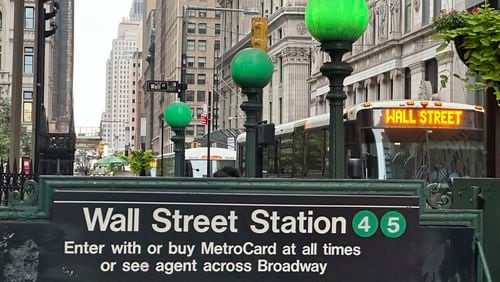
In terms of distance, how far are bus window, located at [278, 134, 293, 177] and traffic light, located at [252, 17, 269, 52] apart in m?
7.06

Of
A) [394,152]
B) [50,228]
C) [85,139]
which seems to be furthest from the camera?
[85,139]

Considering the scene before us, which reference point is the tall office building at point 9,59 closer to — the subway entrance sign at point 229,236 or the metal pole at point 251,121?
the metal pole at point 251,121

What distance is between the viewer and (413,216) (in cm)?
474

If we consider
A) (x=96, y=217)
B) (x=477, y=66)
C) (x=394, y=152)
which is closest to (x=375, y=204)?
(x=96, y=217)

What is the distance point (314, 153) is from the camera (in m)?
18.8

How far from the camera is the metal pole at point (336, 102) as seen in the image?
22.0 ft

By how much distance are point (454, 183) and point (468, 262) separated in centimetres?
76

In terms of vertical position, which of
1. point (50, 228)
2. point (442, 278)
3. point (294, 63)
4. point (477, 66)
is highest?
point (294, 63)

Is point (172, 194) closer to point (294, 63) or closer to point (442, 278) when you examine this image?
point (442, 278)

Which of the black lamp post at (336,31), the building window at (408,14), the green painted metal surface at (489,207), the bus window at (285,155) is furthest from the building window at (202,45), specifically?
the green painted metal surface at (489,207)

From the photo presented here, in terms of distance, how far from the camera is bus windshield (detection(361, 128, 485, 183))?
15195mm

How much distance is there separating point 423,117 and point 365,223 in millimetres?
11160

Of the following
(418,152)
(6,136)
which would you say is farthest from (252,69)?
(6,136)

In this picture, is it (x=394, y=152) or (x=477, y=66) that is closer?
(x=477, y=66)
